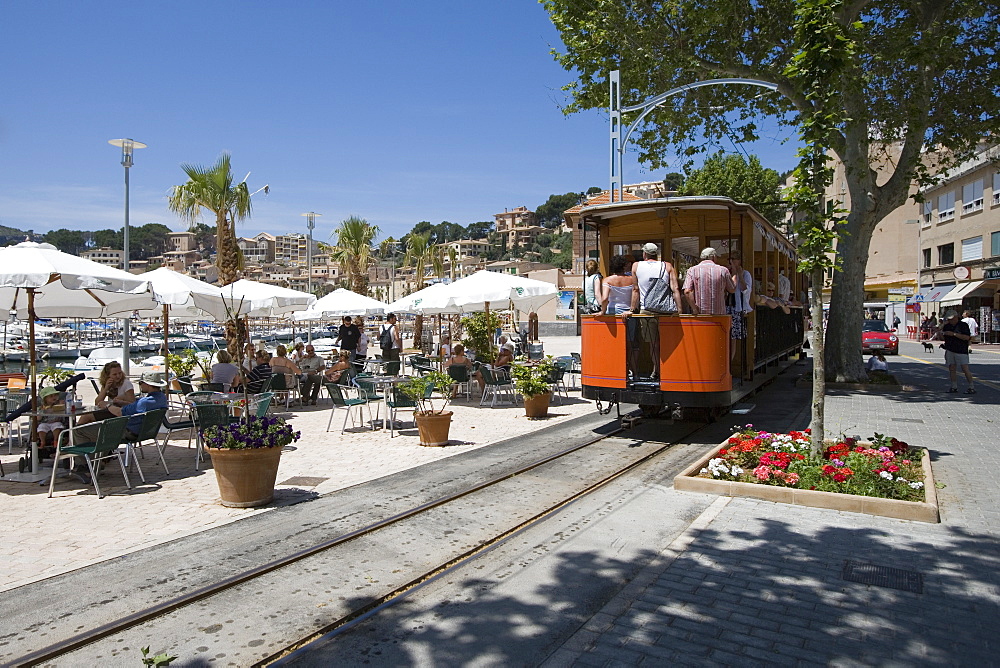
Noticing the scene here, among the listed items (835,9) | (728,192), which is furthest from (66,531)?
(728,192)

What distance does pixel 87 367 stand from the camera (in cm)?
2733

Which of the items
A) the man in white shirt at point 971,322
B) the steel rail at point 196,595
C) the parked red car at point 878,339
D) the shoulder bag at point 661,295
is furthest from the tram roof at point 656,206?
the parked red car at point 878,339

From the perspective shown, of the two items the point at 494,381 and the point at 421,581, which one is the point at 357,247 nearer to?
the point at 494,381

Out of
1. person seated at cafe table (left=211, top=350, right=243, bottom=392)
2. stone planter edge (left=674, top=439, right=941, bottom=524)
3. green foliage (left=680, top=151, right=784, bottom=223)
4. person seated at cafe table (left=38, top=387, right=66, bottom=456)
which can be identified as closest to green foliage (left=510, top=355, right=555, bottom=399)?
person seated at cafe table (left=211, top=350, right=243, bottom=392)

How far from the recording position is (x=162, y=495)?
23.8 ft

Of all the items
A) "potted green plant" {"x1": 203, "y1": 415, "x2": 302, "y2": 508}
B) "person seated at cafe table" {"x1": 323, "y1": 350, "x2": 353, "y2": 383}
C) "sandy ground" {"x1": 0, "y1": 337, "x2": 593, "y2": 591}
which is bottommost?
"sandy ground" {"x1": 0, "y1": 337, "x2": 593, "y2": 591}

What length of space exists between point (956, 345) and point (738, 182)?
36.3m

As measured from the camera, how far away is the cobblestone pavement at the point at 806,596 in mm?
3615

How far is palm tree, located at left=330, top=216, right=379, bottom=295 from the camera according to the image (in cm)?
4094

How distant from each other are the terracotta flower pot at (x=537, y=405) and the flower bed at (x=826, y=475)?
503cm

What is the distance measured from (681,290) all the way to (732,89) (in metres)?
9.81

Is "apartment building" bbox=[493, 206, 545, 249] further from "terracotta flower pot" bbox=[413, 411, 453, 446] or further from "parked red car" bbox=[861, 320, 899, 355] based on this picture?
"terracotta flower pot" bbox=[413, 411, 453, 446]

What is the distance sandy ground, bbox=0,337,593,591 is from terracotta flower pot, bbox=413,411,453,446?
0.65ft

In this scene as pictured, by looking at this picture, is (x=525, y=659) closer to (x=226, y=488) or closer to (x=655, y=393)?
(x=226, y=488)
